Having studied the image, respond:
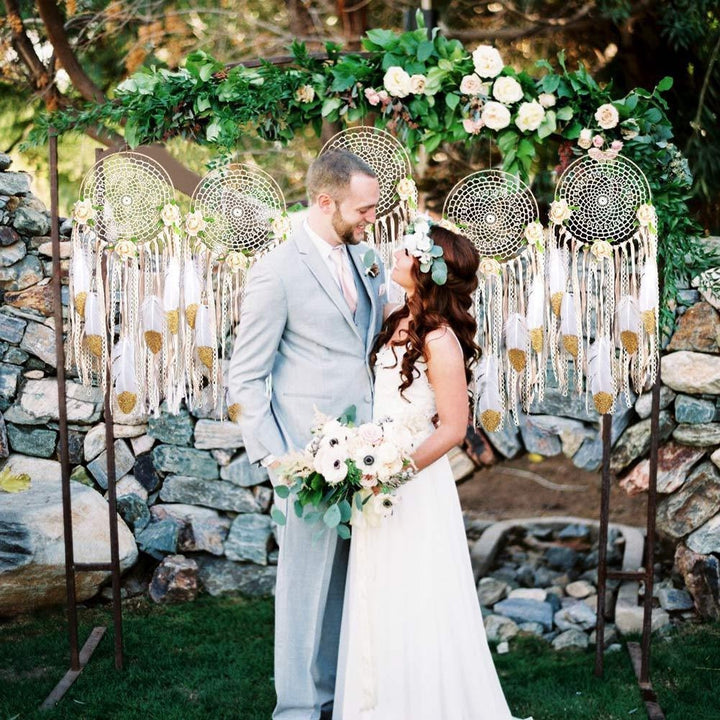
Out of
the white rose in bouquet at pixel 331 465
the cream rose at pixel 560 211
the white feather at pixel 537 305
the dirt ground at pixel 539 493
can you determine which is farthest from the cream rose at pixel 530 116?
the dirt ground at pixel 539 493

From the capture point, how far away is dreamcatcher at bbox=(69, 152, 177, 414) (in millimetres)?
3613

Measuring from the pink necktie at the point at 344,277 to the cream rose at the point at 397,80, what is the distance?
2.22 feet

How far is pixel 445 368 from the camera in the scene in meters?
2.84

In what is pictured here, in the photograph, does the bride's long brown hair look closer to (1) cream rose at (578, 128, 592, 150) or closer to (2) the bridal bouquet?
(2) the bridal bouquet

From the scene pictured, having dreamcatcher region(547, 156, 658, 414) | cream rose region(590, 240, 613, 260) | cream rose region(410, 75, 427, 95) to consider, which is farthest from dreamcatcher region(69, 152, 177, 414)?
cream rose region(590, 240, 613, 260)

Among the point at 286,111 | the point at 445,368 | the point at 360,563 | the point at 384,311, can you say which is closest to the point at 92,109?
the point at 286,111

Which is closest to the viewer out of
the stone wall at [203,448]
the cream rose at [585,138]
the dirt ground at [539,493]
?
the cream rose at [585,138]

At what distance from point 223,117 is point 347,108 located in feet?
1.51

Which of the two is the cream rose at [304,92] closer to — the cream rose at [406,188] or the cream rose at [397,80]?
the cream rose at [397,80]

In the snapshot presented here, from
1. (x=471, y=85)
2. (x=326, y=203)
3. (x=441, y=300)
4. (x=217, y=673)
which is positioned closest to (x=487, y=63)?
(x=471, y=85)

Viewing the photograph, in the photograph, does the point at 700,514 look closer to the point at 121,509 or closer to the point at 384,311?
the point at 384,311

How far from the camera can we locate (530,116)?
3.42 m

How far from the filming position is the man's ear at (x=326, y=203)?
3025 millimetres

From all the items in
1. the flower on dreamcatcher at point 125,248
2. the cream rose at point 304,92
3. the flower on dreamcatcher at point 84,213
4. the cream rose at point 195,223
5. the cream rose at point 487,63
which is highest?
the cream rose at point 487,63
